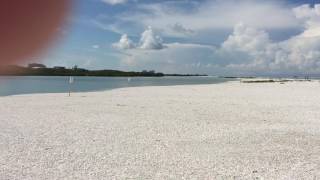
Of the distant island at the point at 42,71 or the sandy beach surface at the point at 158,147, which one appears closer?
the distant island at the point at 42,71

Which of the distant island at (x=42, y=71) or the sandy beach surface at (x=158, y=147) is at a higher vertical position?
the distant island at (x=42, y=71)

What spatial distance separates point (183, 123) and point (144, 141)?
5027 millimetres

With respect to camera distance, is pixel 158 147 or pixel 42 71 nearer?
pixel 42 71

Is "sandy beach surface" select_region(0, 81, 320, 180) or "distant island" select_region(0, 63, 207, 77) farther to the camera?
"sandy beach surface" select_region(0, 81, 320, 180)

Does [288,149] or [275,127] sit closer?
[288,149]

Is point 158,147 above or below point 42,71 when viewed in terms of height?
below

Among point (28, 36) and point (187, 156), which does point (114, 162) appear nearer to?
point (187, 156)

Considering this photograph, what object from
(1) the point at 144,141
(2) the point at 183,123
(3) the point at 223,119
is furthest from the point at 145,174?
(3) the point at 223,119

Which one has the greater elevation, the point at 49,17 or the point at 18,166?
the point at 49,17

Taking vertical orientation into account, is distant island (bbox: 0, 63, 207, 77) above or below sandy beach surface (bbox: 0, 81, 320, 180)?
above

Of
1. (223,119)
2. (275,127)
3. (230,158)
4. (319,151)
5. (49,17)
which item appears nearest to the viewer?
(49,17)

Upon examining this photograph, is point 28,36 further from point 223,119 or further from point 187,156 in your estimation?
point 223,119

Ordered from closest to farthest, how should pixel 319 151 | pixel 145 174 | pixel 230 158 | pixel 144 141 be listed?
pixel 145 174
pixel 230 158
pixel 319 151
pixel 144 141

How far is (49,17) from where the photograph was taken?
0.92 metres
